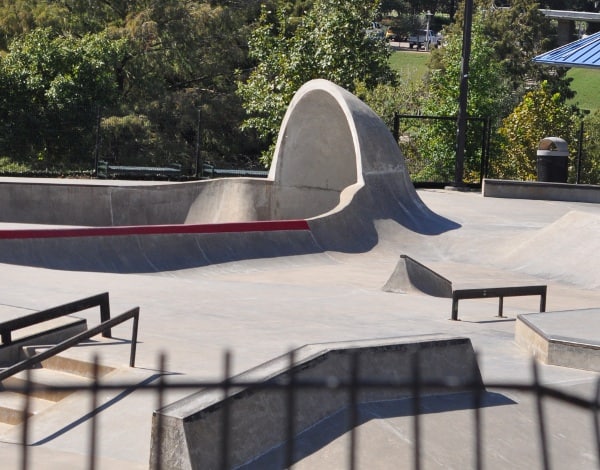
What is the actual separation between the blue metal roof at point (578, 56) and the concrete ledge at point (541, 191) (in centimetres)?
291

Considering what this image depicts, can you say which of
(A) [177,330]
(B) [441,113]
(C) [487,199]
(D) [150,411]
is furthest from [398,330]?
(B) [441,113]

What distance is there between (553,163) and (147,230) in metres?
12.9

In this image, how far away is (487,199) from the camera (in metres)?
24.1

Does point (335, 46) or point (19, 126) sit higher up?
point (335, 46)

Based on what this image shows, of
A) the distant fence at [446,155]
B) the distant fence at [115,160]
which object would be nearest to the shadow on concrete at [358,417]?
the distant fence at [115,160]

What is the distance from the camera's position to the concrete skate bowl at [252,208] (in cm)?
1527

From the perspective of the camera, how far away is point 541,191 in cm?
2478

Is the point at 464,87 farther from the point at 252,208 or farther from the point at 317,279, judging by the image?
the point at 317,279

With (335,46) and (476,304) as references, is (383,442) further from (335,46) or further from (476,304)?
(335,46)

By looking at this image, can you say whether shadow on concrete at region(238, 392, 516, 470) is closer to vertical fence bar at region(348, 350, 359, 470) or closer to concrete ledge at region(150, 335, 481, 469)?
concrete ledge at region(150, 335, 481, 469)

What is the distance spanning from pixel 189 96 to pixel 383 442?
3445 centimetres

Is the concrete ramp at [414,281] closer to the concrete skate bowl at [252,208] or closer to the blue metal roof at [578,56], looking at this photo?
the concrete skate bowl at [252,208]

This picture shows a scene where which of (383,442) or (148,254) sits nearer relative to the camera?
(383,442)

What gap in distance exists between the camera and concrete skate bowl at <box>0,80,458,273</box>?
1527cm
